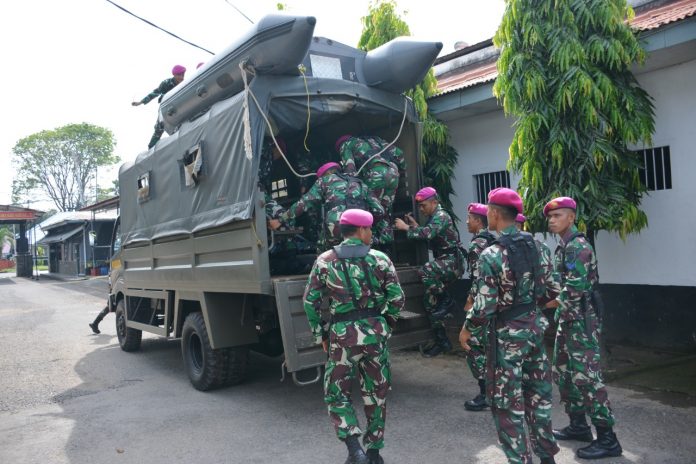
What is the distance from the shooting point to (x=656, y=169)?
21.1ft

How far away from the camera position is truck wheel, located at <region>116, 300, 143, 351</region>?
793cm

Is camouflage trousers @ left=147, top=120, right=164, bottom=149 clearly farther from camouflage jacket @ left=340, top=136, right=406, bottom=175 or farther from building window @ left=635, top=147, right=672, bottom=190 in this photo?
building window @ left=635, top=147, right=672, bottom=190

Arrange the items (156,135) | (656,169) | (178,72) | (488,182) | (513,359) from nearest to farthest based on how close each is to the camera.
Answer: (513,359)
(656,169)
(156,135)
(178,72)
(488,182)

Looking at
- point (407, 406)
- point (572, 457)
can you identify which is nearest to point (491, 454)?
point (572, 457)

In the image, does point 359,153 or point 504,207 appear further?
point 359,153

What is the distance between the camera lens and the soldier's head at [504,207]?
127 inches

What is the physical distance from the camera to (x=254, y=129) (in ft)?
15.0

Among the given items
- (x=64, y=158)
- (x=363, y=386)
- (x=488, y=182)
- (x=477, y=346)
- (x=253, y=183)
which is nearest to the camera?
(x=363, y=386)

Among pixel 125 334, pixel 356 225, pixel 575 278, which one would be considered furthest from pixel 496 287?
pixel 125 334

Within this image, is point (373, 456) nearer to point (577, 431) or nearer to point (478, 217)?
point (577, 431)

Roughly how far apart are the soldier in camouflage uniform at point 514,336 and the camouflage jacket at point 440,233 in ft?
6.32

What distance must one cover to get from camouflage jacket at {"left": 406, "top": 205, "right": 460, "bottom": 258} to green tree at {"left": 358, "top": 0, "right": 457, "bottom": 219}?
2942 mm

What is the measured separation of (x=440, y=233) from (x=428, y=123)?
10.2 ft

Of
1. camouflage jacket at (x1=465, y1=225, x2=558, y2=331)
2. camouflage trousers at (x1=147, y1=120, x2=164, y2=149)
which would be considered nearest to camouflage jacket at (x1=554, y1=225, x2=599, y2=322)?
camouflage jacket at (x1=465, y1=225, x2=558, y2=331)
